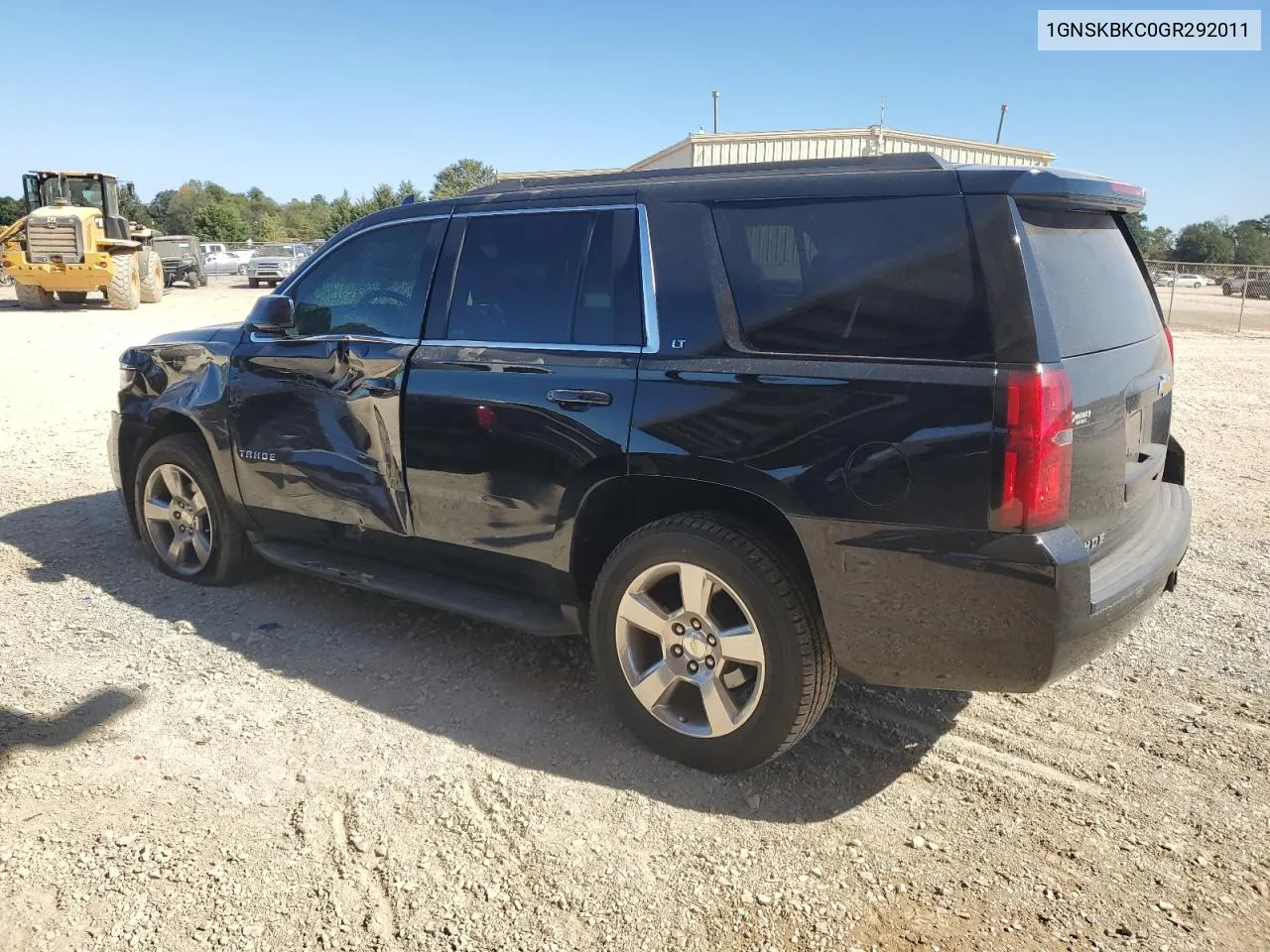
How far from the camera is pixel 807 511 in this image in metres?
2.91

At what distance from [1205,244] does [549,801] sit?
85776 millimetres

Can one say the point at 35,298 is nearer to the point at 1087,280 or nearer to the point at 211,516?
the point at 211,516

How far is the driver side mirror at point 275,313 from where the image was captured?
4.41m

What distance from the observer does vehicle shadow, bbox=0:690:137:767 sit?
137 inches

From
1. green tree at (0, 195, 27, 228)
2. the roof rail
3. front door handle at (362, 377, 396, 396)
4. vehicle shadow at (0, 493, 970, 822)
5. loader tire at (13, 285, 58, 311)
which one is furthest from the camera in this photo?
green tree at (0, 195, 27, 228)

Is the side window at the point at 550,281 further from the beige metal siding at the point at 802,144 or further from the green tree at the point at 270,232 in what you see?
the green tree at the point at 270,232

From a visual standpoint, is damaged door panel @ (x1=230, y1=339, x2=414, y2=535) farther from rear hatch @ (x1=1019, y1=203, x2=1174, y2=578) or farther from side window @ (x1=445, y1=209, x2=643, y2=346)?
rear hatch @ (x1=1019, y1=203, x2=1174, y2=578)

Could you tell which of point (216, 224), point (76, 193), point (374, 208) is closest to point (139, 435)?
point (76, 193)

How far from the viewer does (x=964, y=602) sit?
8.98ft

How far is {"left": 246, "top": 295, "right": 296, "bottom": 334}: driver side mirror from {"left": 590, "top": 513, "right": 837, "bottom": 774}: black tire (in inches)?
83.6

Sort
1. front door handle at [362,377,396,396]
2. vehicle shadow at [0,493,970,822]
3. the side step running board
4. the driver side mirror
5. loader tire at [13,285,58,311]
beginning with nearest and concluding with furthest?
vehicle shadow at [0,493,970,822] < the side step running board < front door handle at [362,377,396,396] < the driver side mirror < loader tire at [13,285,58,311]

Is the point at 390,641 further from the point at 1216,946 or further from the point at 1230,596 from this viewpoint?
the point at 1230,596

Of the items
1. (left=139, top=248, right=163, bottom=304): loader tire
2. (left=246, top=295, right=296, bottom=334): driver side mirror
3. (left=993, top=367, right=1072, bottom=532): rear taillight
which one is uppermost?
(left=139, top=248, right=163, bottom=304): loader tire

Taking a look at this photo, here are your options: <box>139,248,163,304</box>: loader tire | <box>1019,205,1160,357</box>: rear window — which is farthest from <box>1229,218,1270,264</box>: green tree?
<box>1019,205,1160,357</box>: rear window
